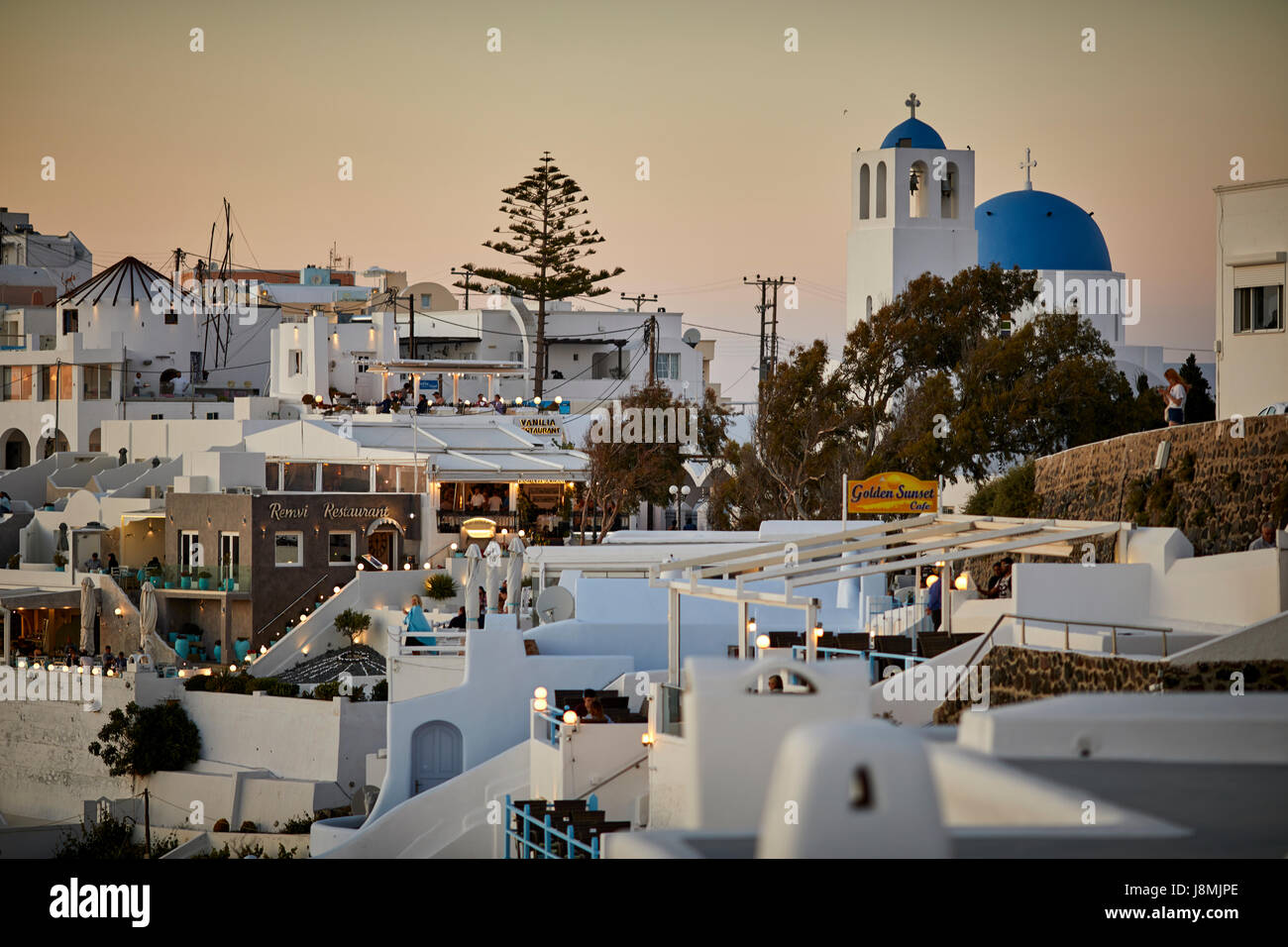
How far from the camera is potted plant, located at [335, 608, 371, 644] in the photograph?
1112 inches

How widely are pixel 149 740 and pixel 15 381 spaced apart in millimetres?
30693

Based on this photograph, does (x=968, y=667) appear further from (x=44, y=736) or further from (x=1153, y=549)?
(x=44, y=736)

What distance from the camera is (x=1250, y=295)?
19.3 metres

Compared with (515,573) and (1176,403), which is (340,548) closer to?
(515,573)

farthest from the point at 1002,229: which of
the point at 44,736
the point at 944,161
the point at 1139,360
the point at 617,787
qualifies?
the point at 617,787

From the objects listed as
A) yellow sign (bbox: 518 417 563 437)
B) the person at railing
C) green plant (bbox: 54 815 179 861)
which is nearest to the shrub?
the person at railing

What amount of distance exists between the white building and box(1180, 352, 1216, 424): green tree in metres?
6.99

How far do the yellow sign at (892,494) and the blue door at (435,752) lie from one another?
238 inches

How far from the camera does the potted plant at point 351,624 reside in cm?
2825

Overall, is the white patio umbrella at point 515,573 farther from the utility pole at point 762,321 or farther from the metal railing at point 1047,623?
the utility pole at point 762,321

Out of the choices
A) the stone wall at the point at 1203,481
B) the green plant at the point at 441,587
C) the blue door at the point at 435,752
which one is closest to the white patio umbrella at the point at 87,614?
the green plant at the point at 441,587

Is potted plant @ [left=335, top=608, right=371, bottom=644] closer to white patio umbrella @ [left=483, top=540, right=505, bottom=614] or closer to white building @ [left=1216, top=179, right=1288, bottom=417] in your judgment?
white patio umbrella @ [left=483, top=540, right=505, bottom=614]

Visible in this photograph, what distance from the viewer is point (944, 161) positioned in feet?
129
